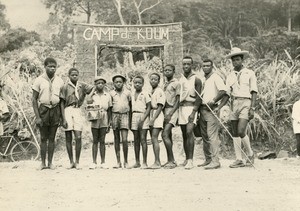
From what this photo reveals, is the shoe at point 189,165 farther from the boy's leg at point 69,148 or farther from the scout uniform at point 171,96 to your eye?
the boy's leg at point 69,148

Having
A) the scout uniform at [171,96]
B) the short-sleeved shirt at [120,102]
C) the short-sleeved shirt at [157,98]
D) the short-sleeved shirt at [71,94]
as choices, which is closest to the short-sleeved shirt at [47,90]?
the short-sleeved shirt at [71,94]

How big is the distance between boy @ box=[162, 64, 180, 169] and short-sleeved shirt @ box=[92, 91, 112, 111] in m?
0.85

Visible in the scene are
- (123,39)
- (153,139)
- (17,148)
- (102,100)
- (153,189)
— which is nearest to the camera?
(153,189)

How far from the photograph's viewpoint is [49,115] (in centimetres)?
630

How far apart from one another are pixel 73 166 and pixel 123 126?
935 mm

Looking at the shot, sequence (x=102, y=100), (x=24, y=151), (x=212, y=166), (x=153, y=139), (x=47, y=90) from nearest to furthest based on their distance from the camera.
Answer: (x=212, y=166) < (x=47, y=90) < (x=153, y=139) < (x=102, y=100) < (x=24, y=151)

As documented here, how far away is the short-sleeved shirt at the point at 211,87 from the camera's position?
6230mm

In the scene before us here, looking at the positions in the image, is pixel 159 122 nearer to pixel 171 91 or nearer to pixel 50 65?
pixel 171 91

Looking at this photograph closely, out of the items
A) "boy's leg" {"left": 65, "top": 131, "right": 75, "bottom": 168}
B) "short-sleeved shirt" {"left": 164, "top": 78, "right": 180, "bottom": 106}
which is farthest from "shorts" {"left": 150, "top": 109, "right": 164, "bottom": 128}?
"boy's leg" {"left": 65, "top": 131, "right": 75, "bottom": 168}

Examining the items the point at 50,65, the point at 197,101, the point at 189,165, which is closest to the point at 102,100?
the point at 50,65

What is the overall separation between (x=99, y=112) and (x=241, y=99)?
6.73 feet

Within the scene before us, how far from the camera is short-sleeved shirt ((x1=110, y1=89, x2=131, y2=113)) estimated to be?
651cm

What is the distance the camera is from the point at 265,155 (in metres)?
7.62

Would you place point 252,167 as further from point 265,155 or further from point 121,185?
point 121,185
